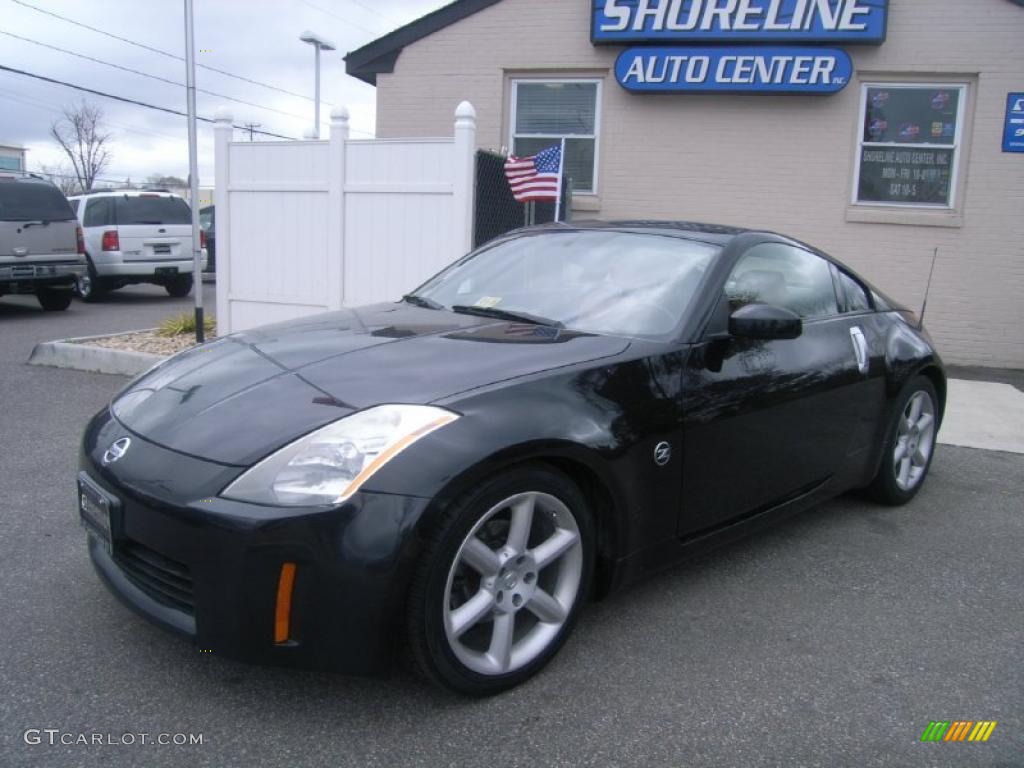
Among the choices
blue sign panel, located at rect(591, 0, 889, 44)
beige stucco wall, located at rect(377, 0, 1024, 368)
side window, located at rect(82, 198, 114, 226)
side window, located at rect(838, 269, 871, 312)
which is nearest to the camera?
side window, located at rect(838, 269, 871, 312)

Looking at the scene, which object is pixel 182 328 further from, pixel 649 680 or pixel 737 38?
pixel 649 680

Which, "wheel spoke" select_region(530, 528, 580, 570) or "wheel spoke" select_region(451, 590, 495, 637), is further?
"wheel spoke" select_region(530, 528, 580, 570)

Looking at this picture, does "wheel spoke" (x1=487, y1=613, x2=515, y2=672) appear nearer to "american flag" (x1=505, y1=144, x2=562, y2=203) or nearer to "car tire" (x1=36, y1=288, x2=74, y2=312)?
"american flag" (x1=505, y1=144, x2=562, y2=203)

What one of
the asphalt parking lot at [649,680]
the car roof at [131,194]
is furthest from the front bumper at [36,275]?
the asphalt parking lot at [649,680]

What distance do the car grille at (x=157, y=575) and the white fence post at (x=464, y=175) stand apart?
506 cm

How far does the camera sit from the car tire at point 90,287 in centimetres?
1405

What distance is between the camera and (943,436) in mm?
6273

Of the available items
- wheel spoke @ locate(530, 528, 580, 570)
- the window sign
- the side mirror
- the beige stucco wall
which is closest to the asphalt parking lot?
wheel spoke @ locate(530, 528, 580, 570)

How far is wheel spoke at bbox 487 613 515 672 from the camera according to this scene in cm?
268

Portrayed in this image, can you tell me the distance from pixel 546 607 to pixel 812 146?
310 inches

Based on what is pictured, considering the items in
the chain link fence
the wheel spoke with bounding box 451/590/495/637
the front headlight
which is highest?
the chain link fence

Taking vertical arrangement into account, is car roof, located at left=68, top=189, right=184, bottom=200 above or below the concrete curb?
above

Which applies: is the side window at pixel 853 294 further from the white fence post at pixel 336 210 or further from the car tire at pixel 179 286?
the car tire at pixel 179 286

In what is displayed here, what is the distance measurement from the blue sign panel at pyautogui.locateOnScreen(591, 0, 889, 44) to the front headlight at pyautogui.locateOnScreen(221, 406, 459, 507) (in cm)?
792
